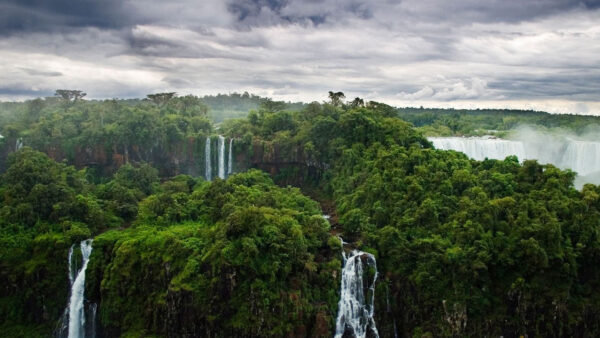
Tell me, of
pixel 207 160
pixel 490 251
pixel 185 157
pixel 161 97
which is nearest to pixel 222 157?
pixel 207 160

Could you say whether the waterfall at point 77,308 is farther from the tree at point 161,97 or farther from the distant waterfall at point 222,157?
the tree at point 161,97

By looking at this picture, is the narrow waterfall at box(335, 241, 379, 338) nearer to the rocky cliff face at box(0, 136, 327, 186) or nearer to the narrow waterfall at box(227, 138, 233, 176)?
the rocky cliff face at box(0, 136, 327, 186)

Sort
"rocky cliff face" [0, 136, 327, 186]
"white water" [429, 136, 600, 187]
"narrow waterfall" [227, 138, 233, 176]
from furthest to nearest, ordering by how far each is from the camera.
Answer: "narrow waterfall" [227, 138, 233, 176] → "rocky cliff face" [0, 136, 327, 186] → "white water" [429, 136, 600, 187]

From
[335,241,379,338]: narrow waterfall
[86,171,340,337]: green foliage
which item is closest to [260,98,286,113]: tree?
[86,171,340,337]: green foliage

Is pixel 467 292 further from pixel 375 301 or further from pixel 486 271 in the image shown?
pixel 375 301

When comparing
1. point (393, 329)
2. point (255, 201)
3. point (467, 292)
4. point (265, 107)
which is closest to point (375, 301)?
point (393, 329)

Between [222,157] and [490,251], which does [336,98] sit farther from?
[490,251]

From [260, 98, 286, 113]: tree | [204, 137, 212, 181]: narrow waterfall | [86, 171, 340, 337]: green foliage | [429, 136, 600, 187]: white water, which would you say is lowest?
[86, 171, 340, 337]: green foliage
